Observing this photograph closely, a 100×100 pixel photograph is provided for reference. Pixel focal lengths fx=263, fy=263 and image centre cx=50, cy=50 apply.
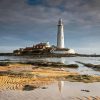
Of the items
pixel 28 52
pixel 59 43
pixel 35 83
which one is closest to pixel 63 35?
pixel 59 43

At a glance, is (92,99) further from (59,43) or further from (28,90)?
(59,43)

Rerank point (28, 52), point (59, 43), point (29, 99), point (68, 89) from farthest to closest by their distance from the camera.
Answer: point (28, 52), point (59, 43), point (68, 89), point (29, 99)

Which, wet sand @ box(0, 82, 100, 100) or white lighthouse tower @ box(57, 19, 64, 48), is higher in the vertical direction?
white lighthouse tower @ box(57, 19, 64, 48)

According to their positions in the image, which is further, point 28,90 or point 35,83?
point 35,83

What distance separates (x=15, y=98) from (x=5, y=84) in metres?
4.34

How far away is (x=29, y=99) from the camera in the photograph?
13.4 m

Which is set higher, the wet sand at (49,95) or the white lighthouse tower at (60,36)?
the white lighthouse tower at (60,36)

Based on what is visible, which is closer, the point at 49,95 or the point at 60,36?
the point at 49,95

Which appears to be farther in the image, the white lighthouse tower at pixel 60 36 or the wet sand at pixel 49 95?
the white lighthouse tower at pixel 60 36

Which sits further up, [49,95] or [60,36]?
[60,36]

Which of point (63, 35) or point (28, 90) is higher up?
point (63, 35)

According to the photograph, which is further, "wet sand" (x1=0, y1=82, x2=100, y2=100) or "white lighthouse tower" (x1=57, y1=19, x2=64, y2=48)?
"white lighthouse tower" (x1=57, y1=19, x2=64, y2=48)

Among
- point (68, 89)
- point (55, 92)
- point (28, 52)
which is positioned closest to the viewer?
point (55, 92)

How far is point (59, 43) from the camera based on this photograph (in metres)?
104
